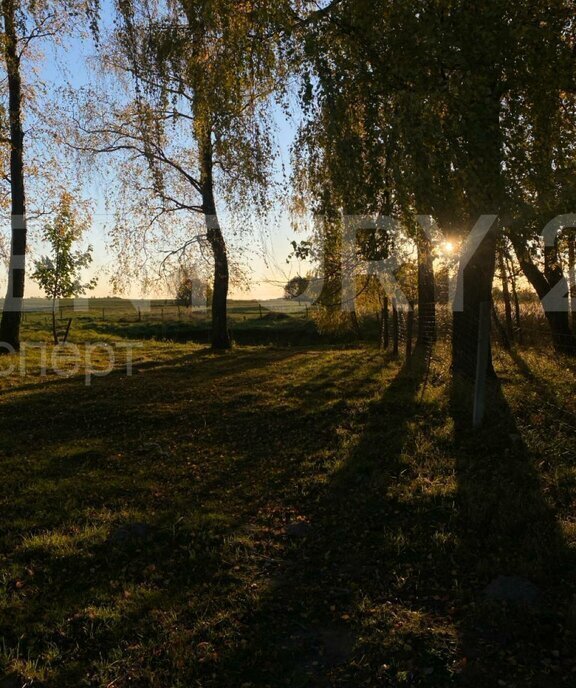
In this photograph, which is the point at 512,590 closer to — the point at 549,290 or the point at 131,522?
the point at 131,522

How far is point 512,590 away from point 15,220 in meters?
18.6

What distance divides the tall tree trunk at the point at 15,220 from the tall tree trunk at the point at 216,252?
578 centimetres

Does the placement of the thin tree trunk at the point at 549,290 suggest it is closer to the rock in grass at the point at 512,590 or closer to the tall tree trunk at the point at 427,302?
the tall tree trunk at the point at 427,302

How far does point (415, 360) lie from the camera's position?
15.0 meters

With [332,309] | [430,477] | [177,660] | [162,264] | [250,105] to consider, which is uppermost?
[250,105]

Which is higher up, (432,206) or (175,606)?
(432,206)

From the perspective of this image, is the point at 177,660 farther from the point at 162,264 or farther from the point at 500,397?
the point at 162,264

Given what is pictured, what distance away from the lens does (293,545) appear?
5207mm

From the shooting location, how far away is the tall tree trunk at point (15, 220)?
58.3 ft

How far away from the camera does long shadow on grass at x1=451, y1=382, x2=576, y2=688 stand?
3.42 metres

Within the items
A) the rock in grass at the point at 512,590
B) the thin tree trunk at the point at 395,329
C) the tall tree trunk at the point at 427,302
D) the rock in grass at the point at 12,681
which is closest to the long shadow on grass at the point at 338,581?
the rock in grass at the point at 512,590

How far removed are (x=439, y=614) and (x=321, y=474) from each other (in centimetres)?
299

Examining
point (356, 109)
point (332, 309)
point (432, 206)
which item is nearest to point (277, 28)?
point (356, 109)

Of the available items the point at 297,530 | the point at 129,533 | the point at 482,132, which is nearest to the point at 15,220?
the point at 129,533
